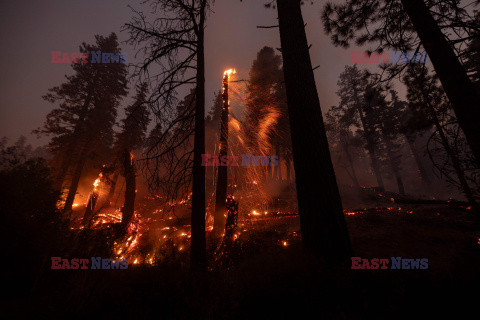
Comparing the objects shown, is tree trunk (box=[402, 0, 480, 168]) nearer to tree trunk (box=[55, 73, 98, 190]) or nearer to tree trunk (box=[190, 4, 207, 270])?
tree trunk (box=[190, 4, 207, 270])

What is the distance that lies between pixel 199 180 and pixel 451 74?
6.26m

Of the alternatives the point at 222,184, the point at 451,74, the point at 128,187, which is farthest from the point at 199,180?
the point at 451,74

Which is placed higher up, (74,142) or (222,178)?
(74,142)

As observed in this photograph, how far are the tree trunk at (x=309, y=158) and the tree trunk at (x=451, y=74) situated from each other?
2844 mm

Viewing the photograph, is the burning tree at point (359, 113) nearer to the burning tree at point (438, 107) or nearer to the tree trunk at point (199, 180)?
the burning tree at point (438, 107)

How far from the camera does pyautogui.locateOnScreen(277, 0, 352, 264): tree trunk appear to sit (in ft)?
10.6

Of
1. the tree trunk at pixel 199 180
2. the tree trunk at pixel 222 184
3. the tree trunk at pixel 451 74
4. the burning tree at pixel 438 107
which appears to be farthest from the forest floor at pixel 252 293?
the tree trunk at pixel 222 184

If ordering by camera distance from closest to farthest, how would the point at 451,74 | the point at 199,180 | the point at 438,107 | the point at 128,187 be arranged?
the point at 451,74
the point at 199,180
the point at 438,107
the point at 128,187

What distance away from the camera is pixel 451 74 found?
3.97 m

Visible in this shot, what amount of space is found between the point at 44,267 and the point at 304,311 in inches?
150

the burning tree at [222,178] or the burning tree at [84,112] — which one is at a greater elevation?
the burning tree at [84,112]

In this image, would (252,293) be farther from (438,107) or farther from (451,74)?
(438,107)

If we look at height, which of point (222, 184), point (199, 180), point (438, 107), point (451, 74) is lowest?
point (199, 180)

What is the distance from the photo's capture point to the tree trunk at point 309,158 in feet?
10.6
